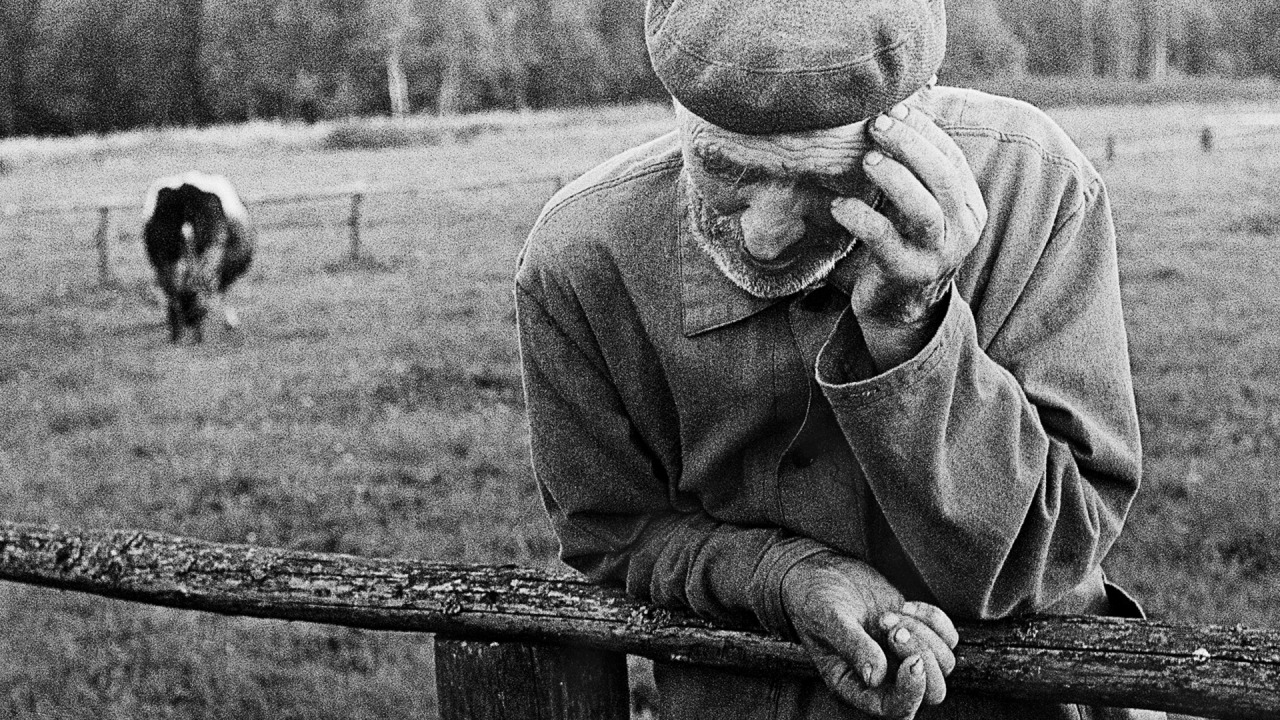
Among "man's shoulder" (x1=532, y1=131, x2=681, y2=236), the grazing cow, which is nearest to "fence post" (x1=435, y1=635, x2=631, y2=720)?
"man's shoulder" (x1=532, y1=131, x2=681, y2=236)

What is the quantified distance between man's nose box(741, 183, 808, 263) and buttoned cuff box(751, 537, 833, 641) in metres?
0.38

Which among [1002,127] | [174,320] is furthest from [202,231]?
[1002,127]

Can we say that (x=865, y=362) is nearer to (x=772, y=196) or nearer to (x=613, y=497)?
(x=772, y=196)

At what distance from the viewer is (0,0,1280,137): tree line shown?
46.2 metres

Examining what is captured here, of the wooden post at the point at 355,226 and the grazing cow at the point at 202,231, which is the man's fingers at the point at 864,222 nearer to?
the grazing cow at the point at 202,231

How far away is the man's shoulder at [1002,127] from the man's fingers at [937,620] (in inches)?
20.4

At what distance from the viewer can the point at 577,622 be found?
1908 mm

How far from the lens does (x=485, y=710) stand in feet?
6.72

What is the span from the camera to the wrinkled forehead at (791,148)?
4.54ft

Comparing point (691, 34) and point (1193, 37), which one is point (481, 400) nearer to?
point (691, 34)

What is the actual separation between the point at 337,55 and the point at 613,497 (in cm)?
4754

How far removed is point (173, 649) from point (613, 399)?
4020mm

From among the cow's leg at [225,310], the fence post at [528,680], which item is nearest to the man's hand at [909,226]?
the fence post at [528,680]

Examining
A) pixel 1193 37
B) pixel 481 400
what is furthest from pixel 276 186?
pixel 1193 37
